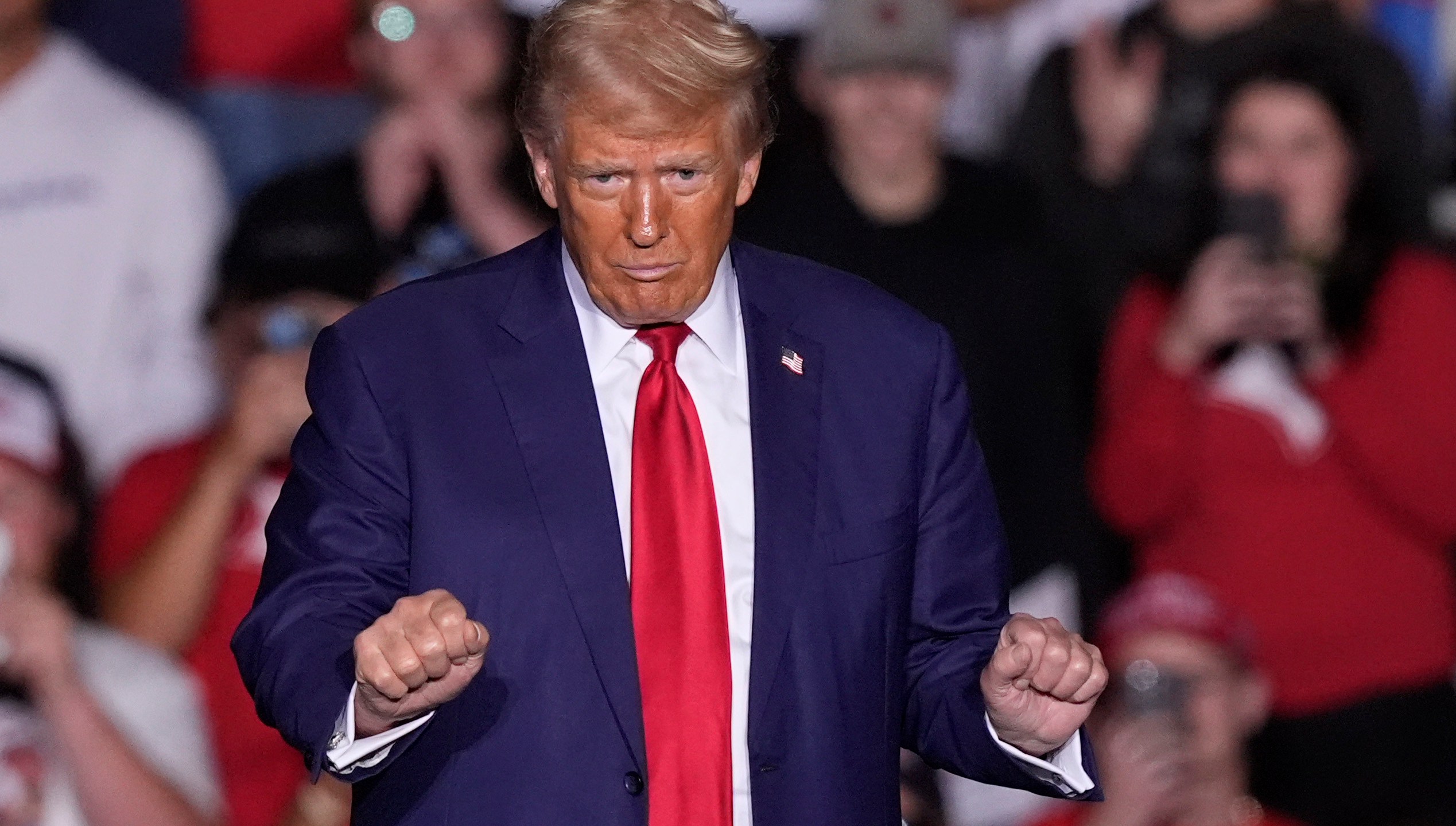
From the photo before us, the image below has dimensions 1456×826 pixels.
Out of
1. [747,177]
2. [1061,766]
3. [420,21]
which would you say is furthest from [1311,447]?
[747,177]

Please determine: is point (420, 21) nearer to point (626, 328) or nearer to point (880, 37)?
point (880, 37)

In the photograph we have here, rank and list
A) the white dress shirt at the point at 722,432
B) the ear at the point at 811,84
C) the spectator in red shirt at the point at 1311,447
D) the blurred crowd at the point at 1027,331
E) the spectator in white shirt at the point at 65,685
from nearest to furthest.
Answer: the white dress shirt at the point at 722,432 < the spectator in white shirt at the point at 65,685 < the blurred crowd at the point at 1027,331 < the spectator in red shirt at the point at 1311,447 < the ear at the point at 811,84

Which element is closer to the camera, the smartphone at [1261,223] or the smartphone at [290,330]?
the smartphone at [290,330]

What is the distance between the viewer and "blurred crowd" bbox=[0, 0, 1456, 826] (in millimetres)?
3441

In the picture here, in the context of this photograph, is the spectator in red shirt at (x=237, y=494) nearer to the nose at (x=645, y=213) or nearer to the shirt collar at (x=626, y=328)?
the shirt collar at (x=626, y=328)

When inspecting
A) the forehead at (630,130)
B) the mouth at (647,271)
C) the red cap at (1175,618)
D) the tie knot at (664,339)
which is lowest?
the red cap at (1175,618)

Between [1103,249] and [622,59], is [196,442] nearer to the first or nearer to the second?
[1103,249]

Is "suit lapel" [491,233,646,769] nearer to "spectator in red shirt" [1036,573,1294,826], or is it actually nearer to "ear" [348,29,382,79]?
"spectator in red shirt" [1036,573,1294,826]

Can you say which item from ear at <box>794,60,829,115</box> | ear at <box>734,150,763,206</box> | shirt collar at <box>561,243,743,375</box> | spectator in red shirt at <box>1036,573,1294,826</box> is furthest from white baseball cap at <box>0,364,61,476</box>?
ear at <box>734,150,763,206</box>

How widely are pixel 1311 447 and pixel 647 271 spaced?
2.28 meters

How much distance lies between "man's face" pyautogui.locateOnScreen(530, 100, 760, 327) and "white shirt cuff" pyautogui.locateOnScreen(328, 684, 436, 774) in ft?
1.24

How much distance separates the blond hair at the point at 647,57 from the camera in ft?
5.36

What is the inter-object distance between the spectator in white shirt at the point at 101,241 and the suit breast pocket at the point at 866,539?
2.26 metres

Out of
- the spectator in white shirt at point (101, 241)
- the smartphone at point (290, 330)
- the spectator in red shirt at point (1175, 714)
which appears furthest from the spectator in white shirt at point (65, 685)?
the spectator in red shirt at point (1175, 714)
